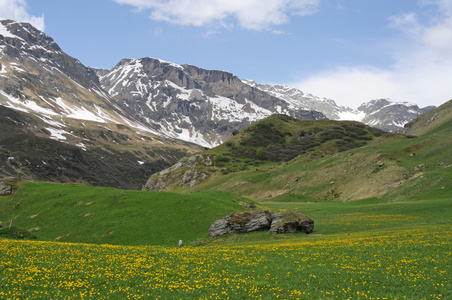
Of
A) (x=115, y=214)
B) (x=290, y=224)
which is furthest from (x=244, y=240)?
(x=115, y=214)

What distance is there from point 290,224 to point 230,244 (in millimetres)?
10651

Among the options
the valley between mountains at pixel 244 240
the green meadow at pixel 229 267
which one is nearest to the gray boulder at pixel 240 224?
the valley between mountains at pixel 244 240

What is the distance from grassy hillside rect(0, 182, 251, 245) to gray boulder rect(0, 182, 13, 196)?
2059 mm

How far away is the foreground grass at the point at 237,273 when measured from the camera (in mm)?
18453

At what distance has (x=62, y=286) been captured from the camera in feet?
62.2

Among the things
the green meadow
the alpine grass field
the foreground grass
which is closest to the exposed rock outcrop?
the green meadow

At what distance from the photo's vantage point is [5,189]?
234 feet

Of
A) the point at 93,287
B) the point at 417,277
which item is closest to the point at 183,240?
the point at 93,287

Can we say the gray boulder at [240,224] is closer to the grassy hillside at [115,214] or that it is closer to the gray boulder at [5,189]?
the grassy hillside at [115,214]

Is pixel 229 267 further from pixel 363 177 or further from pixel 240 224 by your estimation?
pixel 363 177

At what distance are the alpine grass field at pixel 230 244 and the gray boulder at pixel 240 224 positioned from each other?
151cm

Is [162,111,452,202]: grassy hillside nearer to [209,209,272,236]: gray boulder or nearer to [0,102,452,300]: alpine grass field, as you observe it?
[0,102,452,300]: alpine grass field

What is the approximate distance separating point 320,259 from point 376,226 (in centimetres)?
2740

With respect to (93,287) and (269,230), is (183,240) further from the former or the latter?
(93,287)
